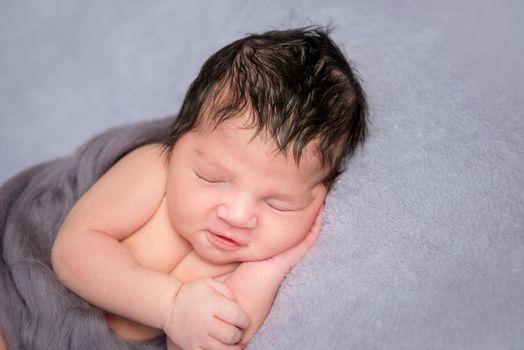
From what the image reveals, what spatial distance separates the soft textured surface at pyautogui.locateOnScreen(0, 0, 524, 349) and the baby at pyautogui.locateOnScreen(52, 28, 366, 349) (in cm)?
6

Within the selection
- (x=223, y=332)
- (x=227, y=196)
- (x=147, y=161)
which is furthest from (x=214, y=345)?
(x=147, y=161)

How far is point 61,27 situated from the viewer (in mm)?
1921

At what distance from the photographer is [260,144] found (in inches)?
42.2

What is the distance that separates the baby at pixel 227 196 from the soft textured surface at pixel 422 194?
0.06m

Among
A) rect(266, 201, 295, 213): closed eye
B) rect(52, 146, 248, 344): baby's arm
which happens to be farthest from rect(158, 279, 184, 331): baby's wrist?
rect(266, 201, 295, 213): closed eye

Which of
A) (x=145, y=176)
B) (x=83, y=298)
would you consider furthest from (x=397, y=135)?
(x=83, y=298)

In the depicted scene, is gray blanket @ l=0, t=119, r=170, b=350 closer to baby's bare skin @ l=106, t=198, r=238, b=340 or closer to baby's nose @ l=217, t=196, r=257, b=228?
baby's bare skin @ l=106, t=198, r=238, b=340

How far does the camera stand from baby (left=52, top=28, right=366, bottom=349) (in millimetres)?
1083

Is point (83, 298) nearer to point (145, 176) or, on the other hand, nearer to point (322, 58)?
point (145, 176)

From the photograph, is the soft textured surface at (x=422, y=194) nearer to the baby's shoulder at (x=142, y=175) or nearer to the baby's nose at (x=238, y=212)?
the baby's nose at (x=238, y=212)

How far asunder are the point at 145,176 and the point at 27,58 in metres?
0.87

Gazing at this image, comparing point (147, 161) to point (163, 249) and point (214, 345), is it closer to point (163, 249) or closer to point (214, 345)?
Result: point (163, 249)

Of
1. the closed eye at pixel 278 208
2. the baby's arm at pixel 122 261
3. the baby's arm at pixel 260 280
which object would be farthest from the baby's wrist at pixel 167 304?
the closed eye at pixel 278 208

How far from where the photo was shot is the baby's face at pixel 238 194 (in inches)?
42.5
